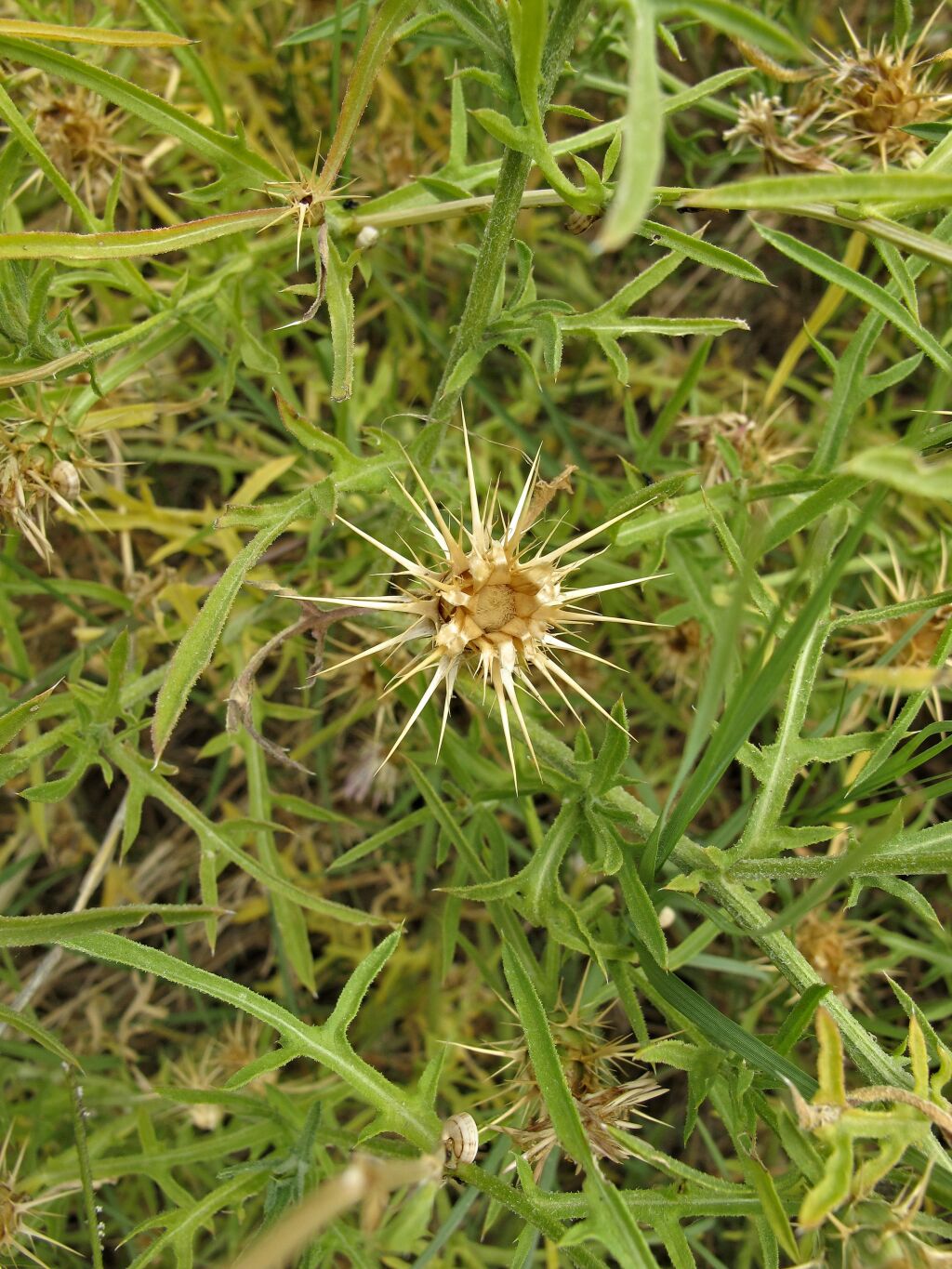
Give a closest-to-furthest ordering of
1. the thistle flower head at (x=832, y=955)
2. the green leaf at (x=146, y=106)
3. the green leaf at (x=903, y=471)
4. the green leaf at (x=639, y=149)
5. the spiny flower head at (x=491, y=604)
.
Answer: the green leaf at (x=639, y=149), the green leaf at (x=903, y=471), the spiny flower head at (x=491, y=604), the green leaf at (x=146, y=106), the thistle flower head at (x=832, y=955)

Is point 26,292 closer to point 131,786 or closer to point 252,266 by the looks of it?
point 252,266

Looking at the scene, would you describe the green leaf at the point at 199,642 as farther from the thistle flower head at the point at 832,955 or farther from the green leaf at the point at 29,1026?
the thistle flower head at the point at 832,955

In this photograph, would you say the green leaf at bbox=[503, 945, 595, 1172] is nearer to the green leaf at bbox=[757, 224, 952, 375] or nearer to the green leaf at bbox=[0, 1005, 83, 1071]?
the green leaf at bbox=[0, 1005, 83, 1071]

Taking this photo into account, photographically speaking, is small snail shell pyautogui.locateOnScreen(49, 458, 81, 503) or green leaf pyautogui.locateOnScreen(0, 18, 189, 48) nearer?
green leaf pyautogui.locateOnScreen(0, 18, 189, 48)

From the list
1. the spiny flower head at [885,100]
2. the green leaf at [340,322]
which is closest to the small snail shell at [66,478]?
the green leaf at [340,322]

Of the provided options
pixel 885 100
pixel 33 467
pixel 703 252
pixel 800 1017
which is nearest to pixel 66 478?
pixel 33 467

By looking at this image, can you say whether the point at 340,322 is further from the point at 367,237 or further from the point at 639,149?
the point at 639,149

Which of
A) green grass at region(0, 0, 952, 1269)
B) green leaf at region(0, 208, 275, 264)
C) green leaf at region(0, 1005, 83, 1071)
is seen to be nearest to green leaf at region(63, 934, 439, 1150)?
green grass at region(0, 0, 952, 1269)

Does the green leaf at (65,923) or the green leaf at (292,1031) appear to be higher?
the green leaf at (65,923)
